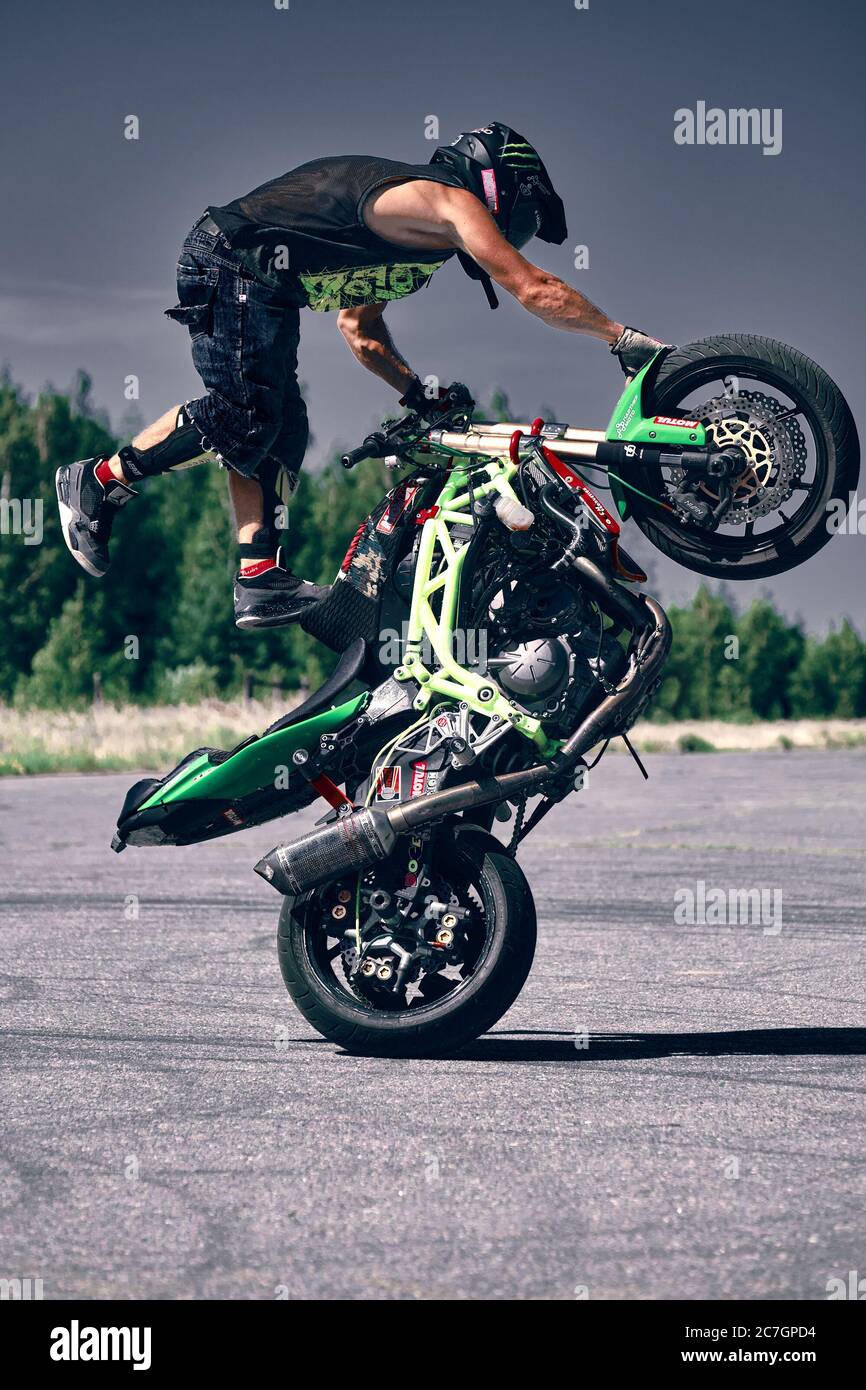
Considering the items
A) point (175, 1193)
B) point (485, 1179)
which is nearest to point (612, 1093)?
point (485, 1179)

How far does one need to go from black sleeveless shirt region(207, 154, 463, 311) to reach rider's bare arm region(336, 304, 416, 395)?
49 centimetres

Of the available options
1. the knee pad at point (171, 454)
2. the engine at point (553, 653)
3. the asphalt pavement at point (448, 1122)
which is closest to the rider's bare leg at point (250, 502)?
the knee pad at point (171, 454)

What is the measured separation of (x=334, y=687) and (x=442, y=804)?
0.66 meters

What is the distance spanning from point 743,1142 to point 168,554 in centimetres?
5747

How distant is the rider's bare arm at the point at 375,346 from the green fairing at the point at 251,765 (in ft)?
4.79

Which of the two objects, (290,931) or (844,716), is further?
(844,716)

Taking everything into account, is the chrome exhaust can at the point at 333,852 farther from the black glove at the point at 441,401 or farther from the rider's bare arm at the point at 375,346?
the rider's bare arm at the point at 375,346

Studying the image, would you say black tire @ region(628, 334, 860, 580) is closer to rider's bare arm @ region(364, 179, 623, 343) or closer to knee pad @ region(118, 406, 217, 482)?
rider's bare arm @ region(364, 179, 623, 343)

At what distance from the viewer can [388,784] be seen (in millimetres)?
6066

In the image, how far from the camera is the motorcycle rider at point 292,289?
601 centimetres

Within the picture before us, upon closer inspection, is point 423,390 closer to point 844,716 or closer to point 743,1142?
point 743,1142

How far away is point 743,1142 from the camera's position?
15.9ft
